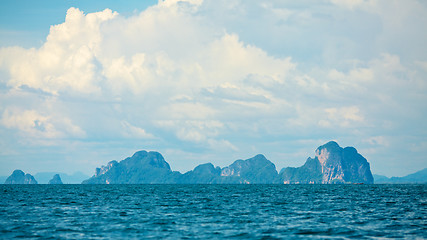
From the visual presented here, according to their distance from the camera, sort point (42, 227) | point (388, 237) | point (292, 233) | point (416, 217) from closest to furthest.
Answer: point (388, 237)
point (292, 233)
point (42, 227)
point (416, 217)

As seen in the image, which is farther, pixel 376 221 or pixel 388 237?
pixel 376 221

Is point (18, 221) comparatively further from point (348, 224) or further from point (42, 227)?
point (348, 224)

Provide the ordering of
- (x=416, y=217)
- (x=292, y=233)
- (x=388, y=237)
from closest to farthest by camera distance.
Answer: (x=388, y=237) → (x=292, y=233) → (x=416, y=217)

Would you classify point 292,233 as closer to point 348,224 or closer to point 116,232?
point 348,224

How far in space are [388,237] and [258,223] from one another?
1808 centimetres

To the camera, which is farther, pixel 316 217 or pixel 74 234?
pixel 316 217

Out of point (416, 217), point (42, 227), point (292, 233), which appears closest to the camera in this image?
point (292, 233)

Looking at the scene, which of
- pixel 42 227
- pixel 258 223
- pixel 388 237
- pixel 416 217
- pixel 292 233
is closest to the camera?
pixel 388 237

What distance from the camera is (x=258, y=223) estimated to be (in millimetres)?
61000

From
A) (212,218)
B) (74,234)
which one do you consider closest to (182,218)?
(212,218)

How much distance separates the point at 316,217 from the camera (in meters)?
68.4

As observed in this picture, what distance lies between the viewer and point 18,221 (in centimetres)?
6128

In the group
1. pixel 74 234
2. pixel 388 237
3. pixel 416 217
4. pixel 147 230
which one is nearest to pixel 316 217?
pixel 416 217

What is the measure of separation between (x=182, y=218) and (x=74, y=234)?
20691 mm
